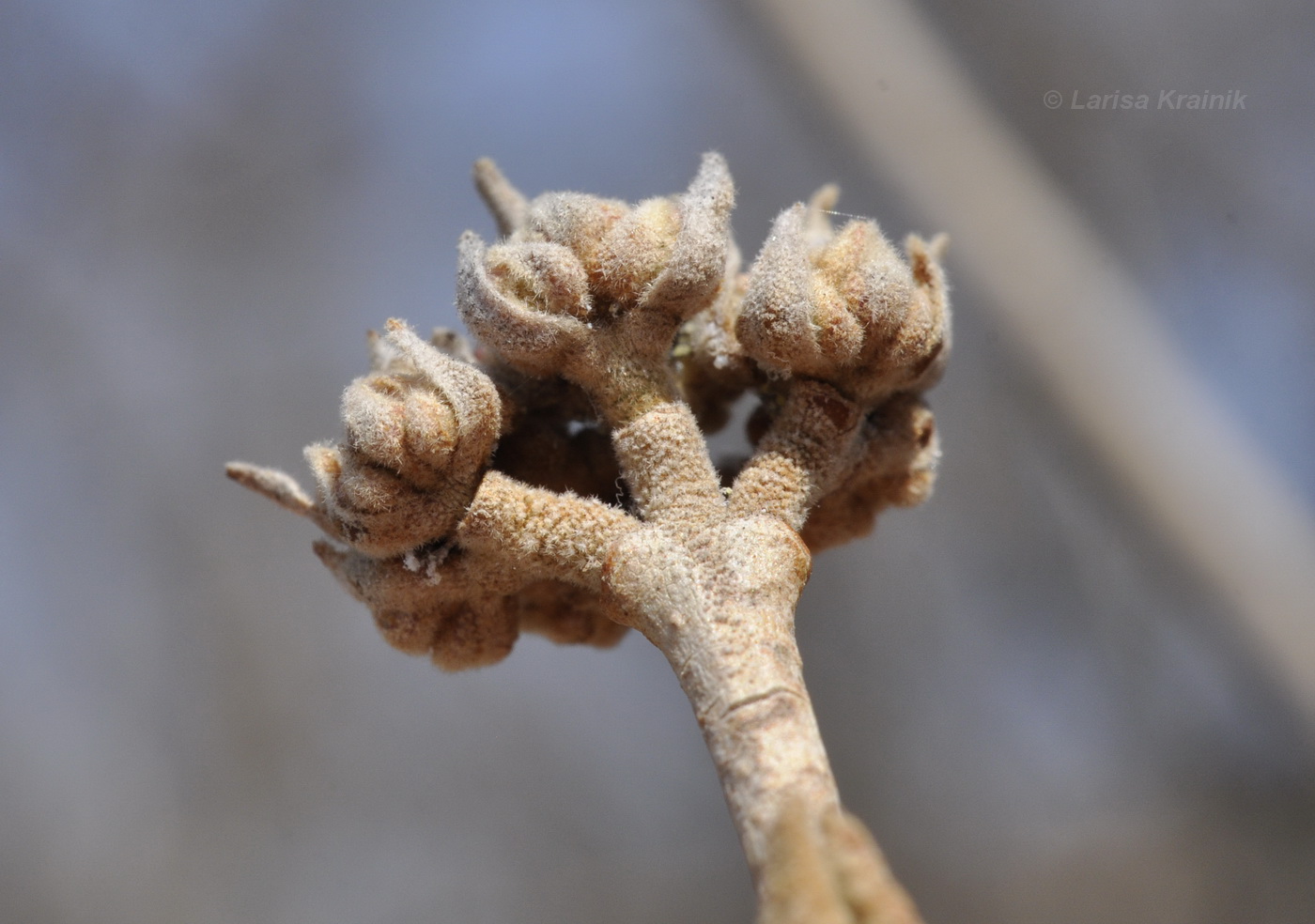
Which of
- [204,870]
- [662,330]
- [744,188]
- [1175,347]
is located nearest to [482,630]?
[662,330]

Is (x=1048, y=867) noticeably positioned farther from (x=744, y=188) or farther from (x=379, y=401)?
(x=379, y=401)

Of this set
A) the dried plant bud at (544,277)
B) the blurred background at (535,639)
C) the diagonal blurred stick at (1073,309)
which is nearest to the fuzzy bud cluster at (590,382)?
the dried plant bud at (544,277)

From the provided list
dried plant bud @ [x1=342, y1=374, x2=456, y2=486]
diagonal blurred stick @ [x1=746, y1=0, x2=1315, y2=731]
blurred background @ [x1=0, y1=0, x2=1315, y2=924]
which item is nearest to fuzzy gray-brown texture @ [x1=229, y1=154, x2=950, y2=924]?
dried plant bud @ [x1=342, y1=374, x2=456, y2=486]

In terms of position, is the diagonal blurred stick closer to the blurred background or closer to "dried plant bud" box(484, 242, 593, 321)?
the blurred background

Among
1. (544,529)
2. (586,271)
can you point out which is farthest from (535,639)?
(586,271)

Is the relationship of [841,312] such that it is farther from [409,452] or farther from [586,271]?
[409,452]
